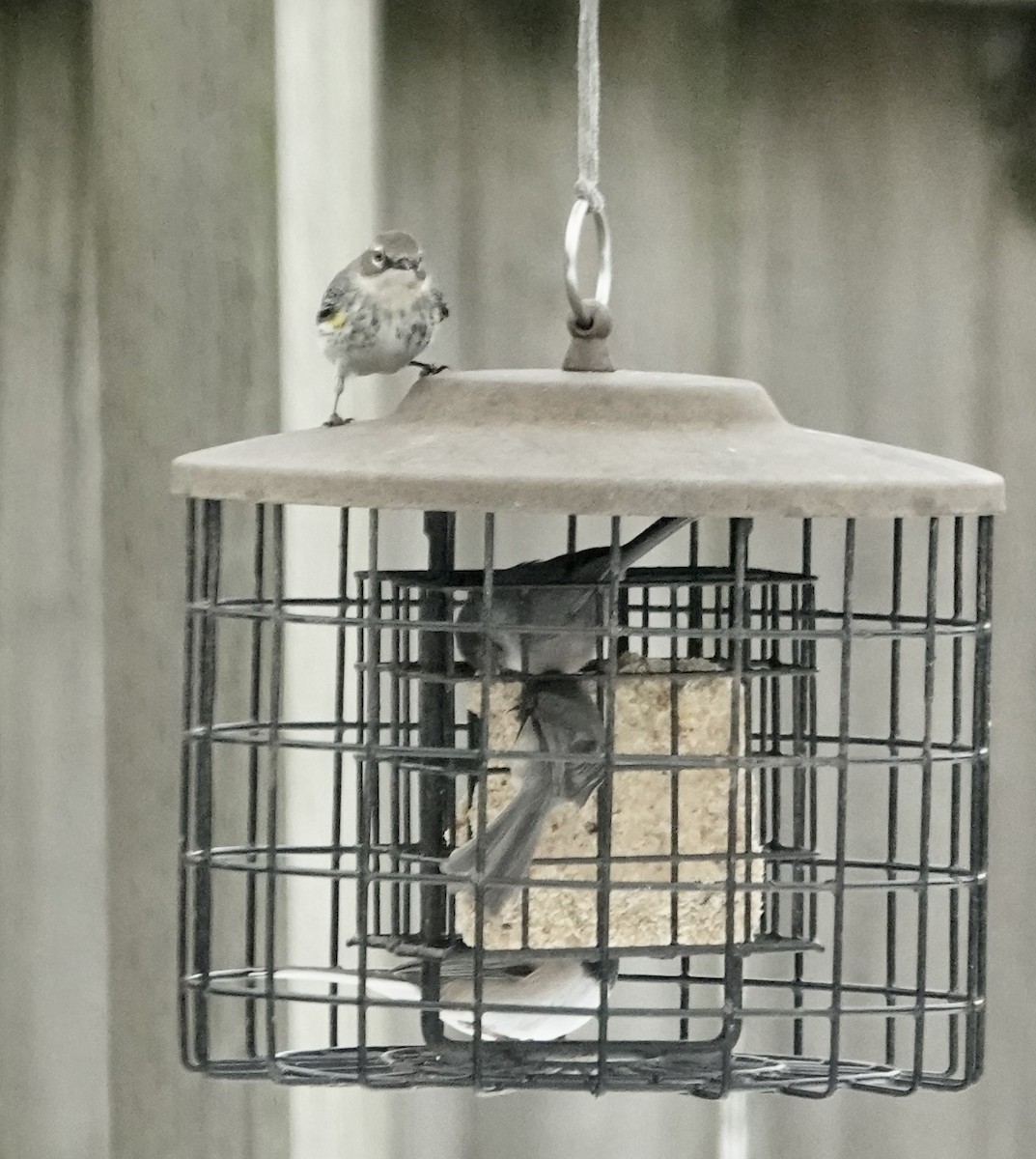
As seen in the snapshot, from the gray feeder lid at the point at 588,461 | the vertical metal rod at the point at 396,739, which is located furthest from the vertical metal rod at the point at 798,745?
the vertical metal rod at the point at 396,739

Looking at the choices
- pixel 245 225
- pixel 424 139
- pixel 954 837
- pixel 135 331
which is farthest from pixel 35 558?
pixel 954 837

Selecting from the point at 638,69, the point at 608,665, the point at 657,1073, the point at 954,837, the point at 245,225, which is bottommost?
the point at 657,1073

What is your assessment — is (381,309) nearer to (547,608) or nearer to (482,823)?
(547,608)

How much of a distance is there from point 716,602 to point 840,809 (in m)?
0.50

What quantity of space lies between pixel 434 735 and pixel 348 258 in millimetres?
784

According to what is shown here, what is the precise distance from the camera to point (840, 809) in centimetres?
190

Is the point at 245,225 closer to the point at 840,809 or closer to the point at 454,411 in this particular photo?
the point at 454,411

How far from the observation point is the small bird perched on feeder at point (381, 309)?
84.4 inches

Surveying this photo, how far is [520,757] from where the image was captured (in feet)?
6.06

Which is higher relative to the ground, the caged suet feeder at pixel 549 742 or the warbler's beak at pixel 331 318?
the warbler's beak at pixel 331 318

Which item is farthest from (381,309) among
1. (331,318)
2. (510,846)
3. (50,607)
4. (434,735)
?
(50,607)

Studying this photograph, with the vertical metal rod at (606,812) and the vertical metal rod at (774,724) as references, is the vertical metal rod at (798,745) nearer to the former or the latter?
the vertical metal rod at (774,724)

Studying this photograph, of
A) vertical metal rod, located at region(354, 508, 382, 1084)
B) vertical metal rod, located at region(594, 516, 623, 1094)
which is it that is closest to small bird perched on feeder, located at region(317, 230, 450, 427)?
vertical metal rod, located at region(354, 508, 382, 1084)

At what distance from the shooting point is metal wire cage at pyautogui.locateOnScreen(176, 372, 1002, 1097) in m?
1.81
